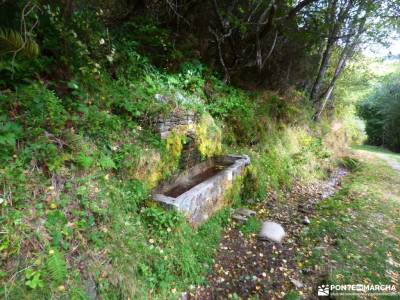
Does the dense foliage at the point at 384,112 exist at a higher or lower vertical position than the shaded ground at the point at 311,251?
higher

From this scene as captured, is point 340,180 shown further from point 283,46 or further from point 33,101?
point 33,101

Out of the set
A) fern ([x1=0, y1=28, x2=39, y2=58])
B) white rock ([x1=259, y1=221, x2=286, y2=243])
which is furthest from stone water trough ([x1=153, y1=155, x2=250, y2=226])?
fern ([x1=0, y1=28, x2=39, y2=58])

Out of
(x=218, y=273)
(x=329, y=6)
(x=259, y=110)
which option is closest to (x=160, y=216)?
(x=218, y=273)

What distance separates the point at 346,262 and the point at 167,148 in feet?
10.0

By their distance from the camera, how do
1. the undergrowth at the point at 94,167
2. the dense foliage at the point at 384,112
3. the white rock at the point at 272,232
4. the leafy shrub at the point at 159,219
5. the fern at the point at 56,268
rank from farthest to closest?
the dense foliage at the point at 384,112 < the white rock at the point at 272,232 < the leafy shrub at the point at 159,219 < the undergrowth at the point at 94,167 < the fern at the point at 56,268

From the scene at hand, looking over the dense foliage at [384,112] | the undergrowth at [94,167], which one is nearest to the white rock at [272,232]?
the undergrowth at [94,167]

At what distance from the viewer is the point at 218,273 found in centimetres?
320

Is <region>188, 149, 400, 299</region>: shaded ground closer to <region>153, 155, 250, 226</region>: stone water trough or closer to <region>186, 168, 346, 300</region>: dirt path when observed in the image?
<region>186, 168, 346, 300</region>: dirt path

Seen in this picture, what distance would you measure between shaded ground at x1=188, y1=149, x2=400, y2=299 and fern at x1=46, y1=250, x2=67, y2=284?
1.48 metres

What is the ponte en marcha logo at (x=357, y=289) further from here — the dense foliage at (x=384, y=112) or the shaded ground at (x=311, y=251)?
the dense foliage at (x=384, y=112)

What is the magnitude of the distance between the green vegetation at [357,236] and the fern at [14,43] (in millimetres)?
4256

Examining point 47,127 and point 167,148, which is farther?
point 167,148

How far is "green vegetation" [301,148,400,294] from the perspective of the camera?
334 centimetres

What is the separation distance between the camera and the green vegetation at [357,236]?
3338mm
